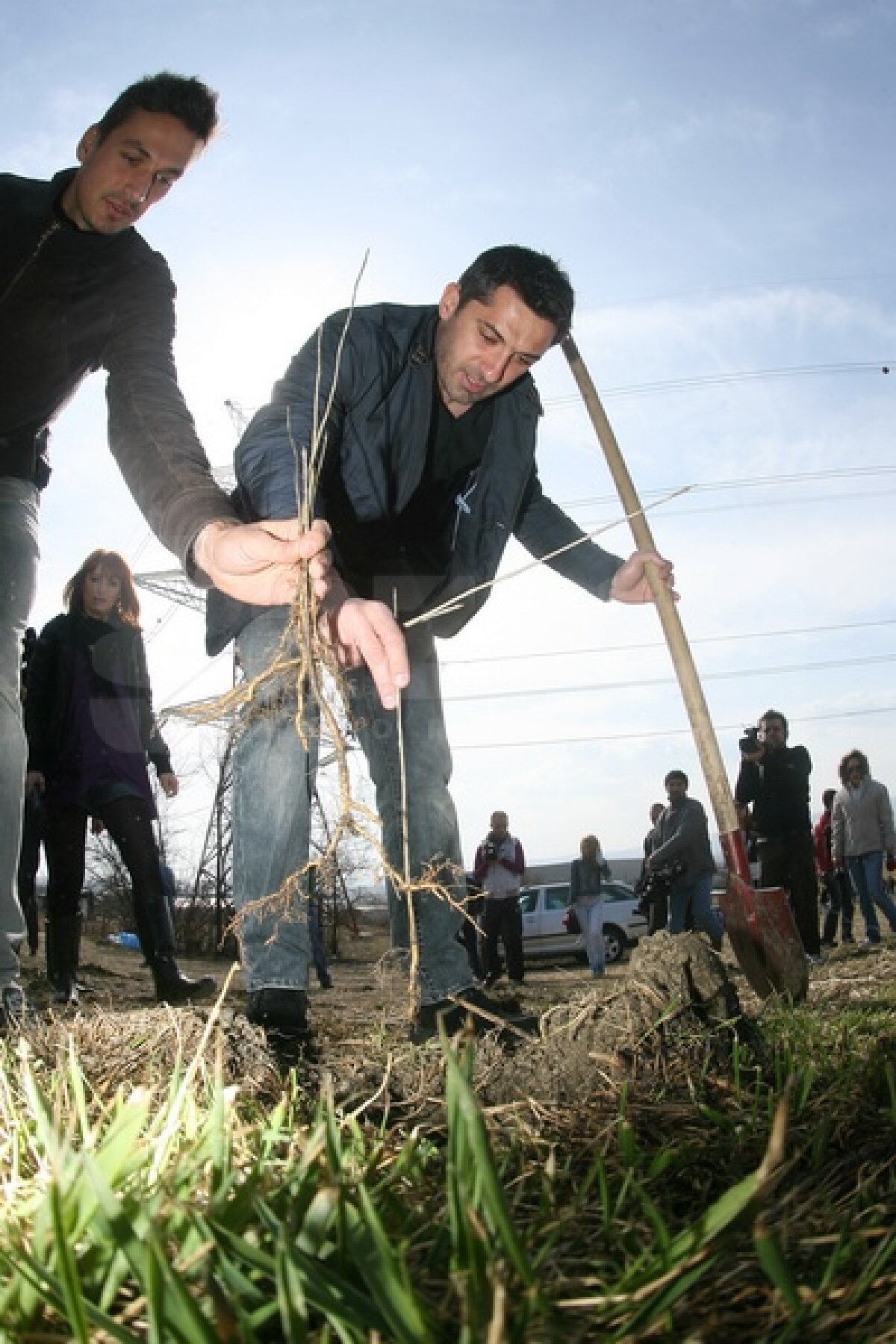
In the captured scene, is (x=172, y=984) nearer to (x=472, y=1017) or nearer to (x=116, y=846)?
(x=116, y=846)

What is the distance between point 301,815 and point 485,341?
1.56 m

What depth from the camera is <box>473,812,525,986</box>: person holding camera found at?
10.9 metres

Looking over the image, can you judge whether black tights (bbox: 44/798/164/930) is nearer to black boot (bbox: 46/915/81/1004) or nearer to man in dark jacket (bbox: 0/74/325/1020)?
black boot (bbox: 46/915/81/1004)

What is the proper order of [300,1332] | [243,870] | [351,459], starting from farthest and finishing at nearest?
1. [351,459]
2. [243,870]
3. [300,1332]

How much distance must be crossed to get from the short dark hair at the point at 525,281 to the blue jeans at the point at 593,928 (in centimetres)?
920

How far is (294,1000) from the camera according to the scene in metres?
2.11

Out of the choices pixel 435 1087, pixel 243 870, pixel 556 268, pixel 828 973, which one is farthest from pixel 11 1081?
pixel 828 973

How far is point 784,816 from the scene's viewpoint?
27.2ft

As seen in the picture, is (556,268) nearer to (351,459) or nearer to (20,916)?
(351,459)

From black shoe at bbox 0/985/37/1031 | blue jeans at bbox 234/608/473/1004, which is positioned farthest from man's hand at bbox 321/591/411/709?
black shoe at bbox 0/985/37/1031

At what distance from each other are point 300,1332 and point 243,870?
1.75 meters

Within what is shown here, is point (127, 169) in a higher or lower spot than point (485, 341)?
higher

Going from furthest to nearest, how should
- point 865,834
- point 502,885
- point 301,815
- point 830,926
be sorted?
point 830,926 → point 502,885 → point 865,834 → point 301,815

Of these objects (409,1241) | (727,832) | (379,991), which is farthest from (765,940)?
(409,1241)
